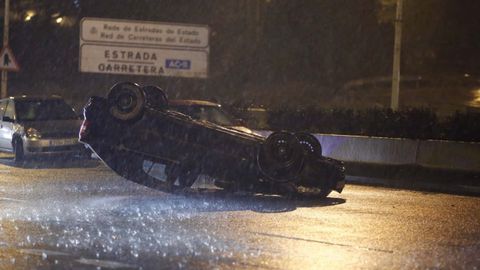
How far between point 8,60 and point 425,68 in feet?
113

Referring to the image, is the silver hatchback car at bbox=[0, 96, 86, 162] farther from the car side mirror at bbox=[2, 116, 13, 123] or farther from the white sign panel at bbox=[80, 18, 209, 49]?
the white sign panel at bbox=[80, 18, 209, 49]

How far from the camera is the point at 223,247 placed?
8.72 metres

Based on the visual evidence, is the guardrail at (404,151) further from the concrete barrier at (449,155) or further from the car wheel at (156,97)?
the car wheel at (156,97)

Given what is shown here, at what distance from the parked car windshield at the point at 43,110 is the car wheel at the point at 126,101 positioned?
7149 mm

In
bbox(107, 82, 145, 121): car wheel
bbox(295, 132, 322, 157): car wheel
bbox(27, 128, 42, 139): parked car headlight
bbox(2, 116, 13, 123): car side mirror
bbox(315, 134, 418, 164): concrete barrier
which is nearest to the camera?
bbox(107, 82, 145, 121): car wheel

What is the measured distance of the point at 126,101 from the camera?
12.7 metres

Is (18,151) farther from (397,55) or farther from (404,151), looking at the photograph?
(397,55)

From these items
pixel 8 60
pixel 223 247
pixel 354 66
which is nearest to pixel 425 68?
pixel 354 66

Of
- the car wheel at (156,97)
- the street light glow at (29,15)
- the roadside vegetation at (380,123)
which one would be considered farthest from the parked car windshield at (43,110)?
the street light glow at (29,15)

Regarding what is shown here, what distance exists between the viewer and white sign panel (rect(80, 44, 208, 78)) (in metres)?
25.5

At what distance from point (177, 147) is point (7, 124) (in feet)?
26.9

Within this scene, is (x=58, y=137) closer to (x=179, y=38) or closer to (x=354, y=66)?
(x=179, y=38)

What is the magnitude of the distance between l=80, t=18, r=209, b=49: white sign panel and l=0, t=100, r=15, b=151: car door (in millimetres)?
5949

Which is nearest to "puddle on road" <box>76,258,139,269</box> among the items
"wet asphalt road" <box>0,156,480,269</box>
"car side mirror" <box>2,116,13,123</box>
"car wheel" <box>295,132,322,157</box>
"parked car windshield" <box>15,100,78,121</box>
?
"wet asphalt road" <box>0,156,480,269</box>
